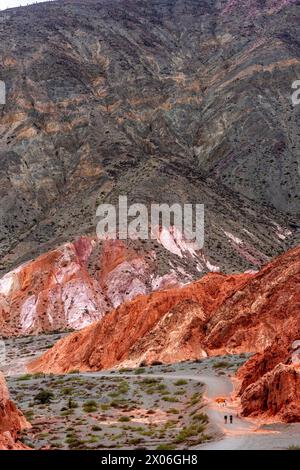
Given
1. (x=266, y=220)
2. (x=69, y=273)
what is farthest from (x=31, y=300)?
(x=266, y=220)

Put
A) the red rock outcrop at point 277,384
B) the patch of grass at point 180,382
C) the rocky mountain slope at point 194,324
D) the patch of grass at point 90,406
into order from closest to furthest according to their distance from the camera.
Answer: the red rock outcrop at point 277,384 < the patch of grass at point 90,406 < the patch of grass at point 180,382 < the rocky mountain slope at point 194,324

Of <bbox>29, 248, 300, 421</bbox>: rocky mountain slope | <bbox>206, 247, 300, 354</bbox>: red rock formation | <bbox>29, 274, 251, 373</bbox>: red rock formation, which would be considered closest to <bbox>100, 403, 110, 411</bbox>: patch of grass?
<bbox>29, 248, 300, 421</bbox>: rocky mountain slope

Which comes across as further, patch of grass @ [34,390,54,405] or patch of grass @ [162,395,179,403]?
patch of grass @ [34,390,54,405]

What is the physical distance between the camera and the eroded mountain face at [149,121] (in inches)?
3782

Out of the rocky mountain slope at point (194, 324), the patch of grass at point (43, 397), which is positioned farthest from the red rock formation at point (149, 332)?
the patch of grass at point (43, 397)

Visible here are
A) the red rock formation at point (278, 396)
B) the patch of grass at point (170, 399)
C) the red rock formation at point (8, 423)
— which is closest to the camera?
the red rock formation at point (8, 423)

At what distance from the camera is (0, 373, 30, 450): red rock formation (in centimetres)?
1851

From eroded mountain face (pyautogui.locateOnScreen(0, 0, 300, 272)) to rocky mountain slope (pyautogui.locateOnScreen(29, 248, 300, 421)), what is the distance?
30.5 metres

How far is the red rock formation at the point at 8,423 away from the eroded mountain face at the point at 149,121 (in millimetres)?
61793

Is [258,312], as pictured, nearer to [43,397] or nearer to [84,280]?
[43,397]

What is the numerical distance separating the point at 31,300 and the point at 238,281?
90.1 ft

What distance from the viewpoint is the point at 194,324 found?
47094mm

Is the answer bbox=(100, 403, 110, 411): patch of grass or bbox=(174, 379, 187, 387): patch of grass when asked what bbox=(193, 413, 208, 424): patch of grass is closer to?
bbox=(100, 403, 110, 411): patch of grass

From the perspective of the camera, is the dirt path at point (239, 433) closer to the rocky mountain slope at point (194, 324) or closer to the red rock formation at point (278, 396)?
the red rock formation at point (278, 396)
